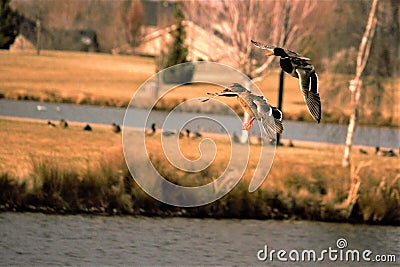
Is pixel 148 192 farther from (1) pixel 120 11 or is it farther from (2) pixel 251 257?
(1) pixel 120 11

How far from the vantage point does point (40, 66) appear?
15.5 m

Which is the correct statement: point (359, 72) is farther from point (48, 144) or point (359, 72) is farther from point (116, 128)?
point (48, 144)

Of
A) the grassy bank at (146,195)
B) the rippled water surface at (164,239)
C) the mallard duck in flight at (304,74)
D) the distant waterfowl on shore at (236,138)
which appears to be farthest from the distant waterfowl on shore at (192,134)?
the mallard duck in flight at (304,74)

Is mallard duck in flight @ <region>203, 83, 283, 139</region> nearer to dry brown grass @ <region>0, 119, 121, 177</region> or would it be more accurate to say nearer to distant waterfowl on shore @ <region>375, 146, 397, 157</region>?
dry brown grass @ <region>0, 119, 121, 177</region>

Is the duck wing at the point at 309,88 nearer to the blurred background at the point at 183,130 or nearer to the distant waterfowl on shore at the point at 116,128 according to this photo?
the blurred background at the point at 183,130

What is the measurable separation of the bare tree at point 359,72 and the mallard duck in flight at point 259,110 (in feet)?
31.5

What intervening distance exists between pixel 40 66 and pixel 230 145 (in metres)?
3.37

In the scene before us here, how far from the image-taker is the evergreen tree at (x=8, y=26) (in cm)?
1458

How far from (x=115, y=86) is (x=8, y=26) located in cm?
240

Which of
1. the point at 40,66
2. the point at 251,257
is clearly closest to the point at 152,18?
the point at 40,66

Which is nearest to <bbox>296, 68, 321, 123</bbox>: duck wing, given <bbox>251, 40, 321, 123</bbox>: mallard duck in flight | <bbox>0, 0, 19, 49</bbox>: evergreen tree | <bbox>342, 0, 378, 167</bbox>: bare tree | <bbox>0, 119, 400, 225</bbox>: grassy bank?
<bbox>251, 40, 321, 123</bbox>: mallard duck in flight

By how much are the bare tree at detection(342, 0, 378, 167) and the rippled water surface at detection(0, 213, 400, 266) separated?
3.16 m

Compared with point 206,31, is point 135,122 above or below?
below

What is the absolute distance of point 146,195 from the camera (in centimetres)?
1184
